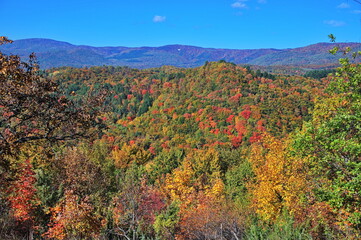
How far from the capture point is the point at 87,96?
10484mm

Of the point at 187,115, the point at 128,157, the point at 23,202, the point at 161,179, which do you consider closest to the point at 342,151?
the point at 23,202

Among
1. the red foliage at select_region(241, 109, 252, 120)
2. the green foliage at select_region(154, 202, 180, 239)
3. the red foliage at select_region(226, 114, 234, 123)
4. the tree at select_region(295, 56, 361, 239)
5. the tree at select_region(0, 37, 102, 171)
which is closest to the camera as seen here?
the tree at select_region(0, 37, 102, 171)

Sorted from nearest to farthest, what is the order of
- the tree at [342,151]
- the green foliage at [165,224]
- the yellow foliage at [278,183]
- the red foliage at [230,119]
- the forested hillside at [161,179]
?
the forested hillside at [161,179], the tree at [342,151], the green foliage at [165,224], the yellow foliage at [278,183], the red foliage at [230,119]

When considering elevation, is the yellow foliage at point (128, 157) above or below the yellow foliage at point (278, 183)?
below

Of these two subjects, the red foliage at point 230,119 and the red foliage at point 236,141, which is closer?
the red foliage at point 236,141

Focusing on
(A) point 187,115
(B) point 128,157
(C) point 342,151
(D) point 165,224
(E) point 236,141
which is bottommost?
(E) point 236,141

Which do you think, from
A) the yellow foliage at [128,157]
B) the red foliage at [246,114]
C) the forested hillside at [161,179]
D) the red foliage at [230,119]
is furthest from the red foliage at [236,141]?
the yellow foliage at [128,157]

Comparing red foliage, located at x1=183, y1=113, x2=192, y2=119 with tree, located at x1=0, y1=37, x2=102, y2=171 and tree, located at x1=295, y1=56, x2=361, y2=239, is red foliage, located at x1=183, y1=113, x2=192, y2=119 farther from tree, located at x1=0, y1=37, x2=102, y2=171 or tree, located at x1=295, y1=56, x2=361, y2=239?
tree, located at x1=0, y1=37, x2=102, y2=171

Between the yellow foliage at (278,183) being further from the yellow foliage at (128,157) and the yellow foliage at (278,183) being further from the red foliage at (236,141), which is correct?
the red foliage at (236,141)

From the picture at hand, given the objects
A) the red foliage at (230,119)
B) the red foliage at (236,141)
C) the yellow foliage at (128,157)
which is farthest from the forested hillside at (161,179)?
the red foliage at (230,119)

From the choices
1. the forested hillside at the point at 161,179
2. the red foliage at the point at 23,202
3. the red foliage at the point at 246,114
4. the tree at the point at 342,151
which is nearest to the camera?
the forested hillside at the point at 161,179

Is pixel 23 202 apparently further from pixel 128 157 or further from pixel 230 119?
pixel 230 119

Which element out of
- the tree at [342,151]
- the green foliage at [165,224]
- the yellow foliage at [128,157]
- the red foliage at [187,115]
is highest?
the tree at [342,151]

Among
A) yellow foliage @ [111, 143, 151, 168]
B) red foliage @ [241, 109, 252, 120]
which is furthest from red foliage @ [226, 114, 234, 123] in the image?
yellow foliage @ [111, 143, 151, 168]
